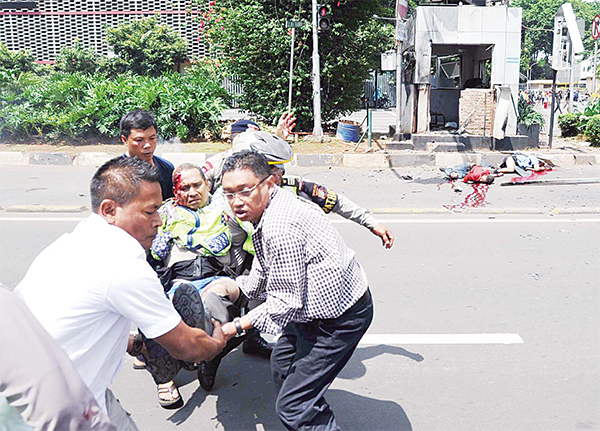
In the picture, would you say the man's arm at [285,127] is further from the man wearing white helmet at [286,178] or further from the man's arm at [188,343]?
the man's arm at [188,343]

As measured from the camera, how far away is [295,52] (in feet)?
48.1

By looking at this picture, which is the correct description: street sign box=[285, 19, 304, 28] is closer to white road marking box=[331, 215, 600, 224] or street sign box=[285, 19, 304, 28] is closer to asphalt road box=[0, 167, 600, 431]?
white road marking box=[331, 215, 600, 224]

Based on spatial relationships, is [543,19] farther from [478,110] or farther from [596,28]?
[478,110]

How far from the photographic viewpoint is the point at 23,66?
30.2m

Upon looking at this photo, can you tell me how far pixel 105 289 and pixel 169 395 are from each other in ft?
6.09

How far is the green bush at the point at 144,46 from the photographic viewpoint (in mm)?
32406

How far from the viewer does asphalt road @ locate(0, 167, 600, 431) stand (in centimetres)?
352

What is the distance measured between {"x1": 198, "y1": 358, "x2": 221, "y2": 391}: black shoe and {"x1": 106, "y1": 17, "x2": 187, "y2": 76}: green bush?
31.1 metres

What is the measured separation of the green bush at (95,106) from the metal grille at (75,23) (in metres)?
21.8

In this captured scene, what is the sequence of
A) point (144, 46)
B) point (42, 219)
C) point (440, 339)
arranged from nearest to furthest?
point (440, 339) < point (42, 219) < point (144, 46)

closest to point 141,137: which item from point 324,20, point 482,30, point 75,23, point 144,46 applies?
point 324,20

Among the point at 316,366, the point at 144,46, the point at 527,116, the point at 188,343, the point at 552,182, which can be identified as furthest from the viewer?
the point at 144,46

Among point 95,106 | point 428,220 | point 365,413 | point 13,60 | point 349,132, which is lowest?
point 365,413

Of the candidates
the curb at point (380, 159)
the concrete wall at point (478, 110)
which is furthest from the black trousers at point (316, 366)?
the concrete wall at point (478, 110)
